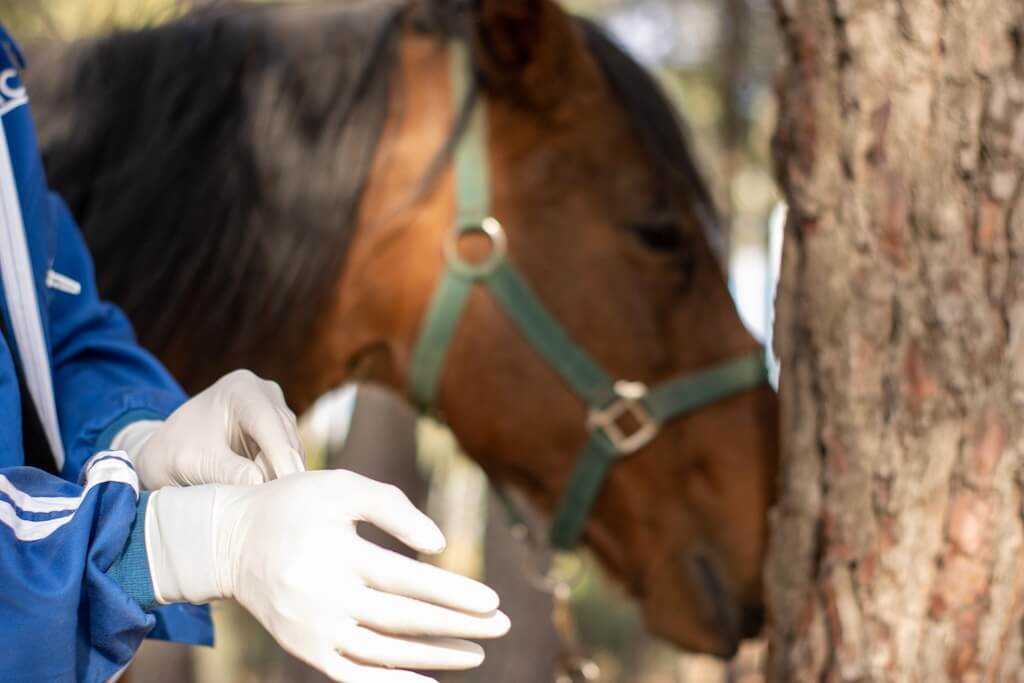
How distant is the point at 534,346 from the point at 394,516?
1.14 meters

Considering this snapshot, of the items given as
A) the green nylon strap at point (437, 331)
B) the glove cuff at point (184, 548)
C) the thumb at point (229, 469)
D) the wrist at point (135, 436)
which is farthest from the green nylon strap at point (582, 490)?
the glove cuff at point (184, 548)

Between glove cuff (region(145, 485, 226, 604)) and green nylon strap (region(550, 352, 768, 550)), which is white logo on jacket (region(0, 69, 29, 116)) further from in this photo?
green nylon strap (region(550, 352, 768, 550))

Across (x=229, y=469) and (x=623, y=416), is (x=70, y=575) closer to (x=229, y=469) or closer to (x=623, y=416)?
(x=229, y=469)

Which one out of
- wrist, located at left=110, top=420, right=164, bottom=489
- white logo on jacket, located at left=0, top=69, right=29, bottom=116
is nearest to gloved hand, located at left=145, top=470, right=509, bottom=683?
wrist, located at left=110, top=420, right=164, bottom=489

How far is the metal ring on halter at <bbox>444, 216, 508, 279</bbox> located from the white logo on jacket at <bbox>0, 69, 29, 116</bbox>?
0.87 metres

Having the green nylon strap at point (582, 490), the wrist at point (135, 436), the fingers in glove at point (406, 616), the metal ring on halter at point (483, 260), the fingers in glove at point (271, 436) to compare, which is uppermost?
the metal ring on halter at point (483, 260)

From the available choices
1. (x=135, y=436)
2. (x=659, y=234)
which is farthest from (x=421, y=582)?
(x=659, y=234)

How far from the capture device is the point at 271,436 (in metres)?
0.95

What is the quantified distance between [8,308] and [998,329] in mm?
1173

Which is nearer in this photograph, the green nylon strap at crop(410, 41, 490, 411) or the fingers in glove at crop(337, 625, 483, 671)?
the fingers in glove at crop(337, 625, 483, 671)

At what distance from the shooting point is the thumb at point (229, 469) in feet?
3.09

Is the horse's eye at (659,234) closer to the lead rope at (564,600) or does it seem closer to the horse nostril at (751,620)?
the lead rope at (564,600)

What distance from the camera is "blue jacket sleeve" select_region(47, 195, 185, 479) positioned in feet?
3.89

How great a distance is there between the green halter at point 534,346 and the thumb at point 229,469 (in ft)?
3.13
